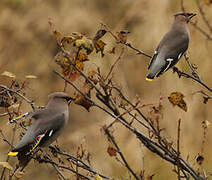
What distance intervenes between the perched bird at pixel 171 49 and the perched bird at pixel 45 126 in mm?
503

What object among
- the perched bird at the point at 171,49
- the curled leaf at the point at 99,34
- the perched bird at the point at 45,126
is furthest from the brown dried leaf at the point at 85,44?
the perched bird at the point at 171,49

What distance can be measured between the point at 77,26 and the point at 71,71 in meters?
5.63

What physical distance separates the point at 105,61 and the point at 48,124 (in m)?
4.32

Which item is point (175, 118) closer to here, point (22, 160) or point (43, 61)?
point (43, 61)

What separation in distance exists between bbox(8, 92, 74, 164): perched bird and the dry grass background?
134 inches

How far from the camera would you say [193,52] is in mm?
6176

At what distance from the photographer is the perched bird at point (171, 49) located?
9.09ft

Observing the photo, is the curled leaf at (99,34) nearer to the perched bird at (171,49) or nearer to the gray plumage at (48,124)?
the gray plumage at (48,124)

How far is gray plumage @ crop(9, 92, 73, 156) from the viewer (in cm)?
234

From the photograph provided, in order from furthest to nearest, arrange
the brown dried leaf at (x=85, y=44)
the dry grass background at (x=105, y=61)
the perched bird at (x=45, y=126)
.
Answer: the dry grass background at (x=105, y=61), the perched bird at (x=45, y=126), the brown dried leaf at (x=85, y=44)

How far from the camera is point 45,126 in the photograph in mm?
2510

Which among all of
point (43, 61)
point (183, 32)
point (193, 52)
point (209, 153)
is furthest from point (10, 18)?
point (183, 32)

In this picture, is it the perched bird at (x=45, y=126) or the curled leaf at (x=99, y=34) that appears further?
the perched bird at (x=45, y=126)

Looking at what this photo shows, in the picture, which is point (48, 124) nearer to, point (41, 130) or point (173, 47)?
point (41, 130)
